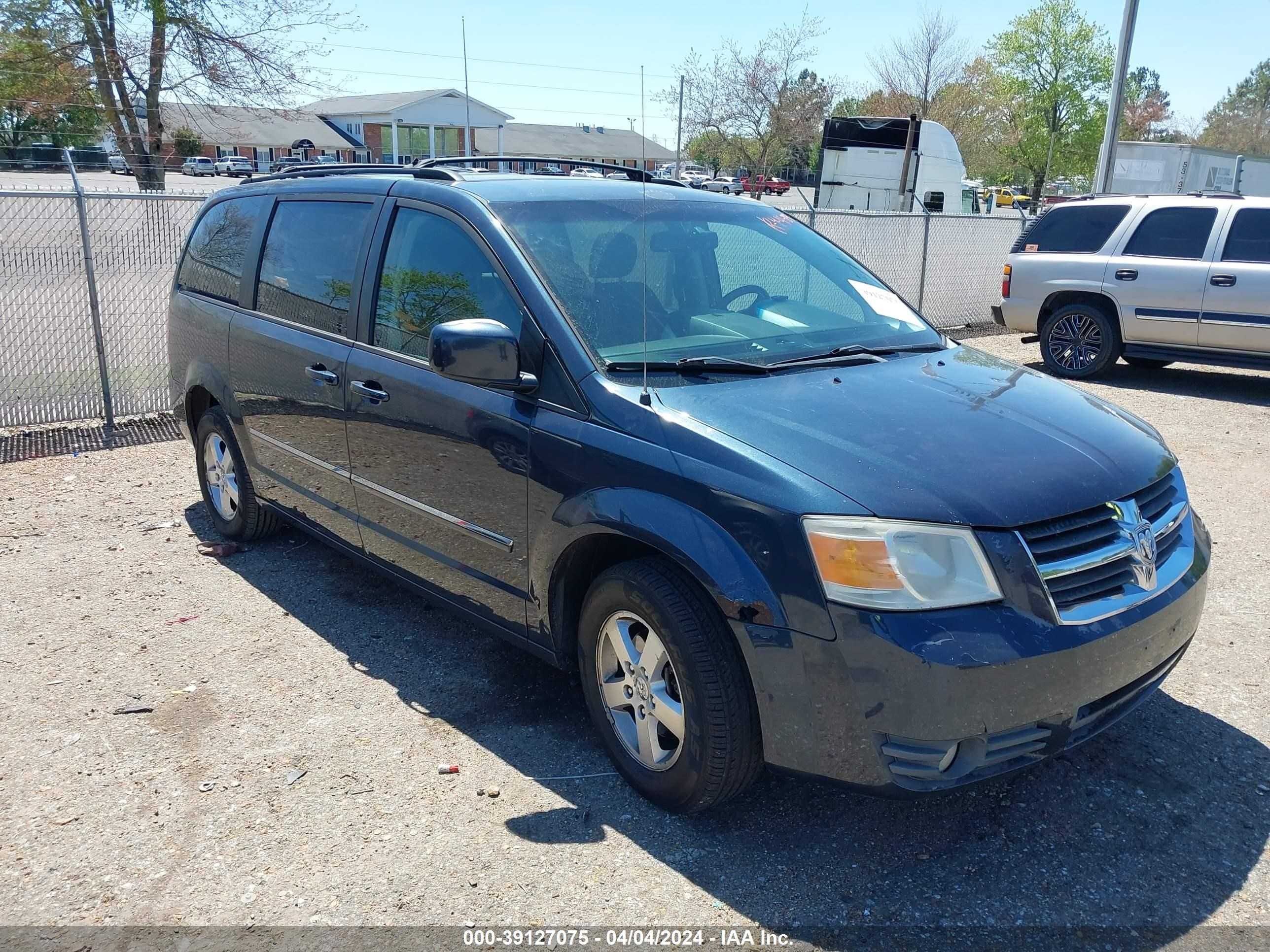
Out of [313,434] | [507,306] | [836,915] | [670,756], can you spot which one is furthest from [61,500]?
[836,915]

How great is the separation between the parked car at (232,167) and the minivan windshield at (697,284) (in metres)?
3.50

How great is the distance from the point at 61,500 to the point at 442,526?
12.5ft

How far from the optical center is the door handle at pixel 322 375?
13.7ft

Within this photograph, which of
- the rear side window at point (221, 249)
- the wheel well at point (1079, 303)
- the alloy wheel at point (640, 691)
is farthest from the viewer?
the wheel well at point (1079, 303)

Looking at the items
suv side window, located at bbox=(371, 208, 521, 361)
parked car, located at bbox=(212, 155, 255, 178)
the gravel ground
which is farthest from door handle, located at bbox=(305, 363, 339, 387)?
parked car, located at bbox=(212, 155, 255, 178)

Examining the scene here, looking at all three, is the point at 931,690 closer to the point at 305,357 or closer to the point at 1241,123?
the point at 305,357

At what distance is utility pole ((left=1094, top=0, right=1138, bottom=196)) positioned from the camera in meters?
15.4

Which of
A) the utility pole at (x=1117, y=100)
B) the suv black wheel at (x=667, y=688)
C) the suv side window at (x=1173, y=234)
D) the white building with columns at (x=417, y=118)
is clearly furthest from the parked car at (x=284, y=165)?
the white building with columns at (x=417, y=118)

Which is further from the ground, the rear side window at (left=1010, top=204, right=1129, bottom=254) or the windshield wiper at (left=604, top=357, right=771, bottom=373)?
the rear side window at (left=1010, top=204, right=1129, bottom=254)

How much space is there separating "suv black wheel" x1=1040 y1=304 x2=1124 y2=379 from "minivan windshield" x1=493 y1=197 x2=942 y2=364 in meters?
7.15

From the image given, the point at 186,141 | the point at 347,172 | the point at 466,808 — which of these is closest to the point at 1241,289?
the point at 347,172

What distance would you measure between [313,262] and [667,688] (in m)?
2.66

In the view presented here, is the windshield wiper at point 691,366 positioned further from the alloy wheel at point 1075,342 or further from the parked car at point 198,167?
the parked car at point 198,167

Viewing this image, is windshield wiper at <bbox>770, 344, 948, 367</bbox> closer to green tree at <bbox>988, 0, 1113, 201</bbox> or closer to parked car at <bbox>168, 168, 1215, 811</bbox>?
parked car at <bbox>168, 168, 1215, 811</bbox>
